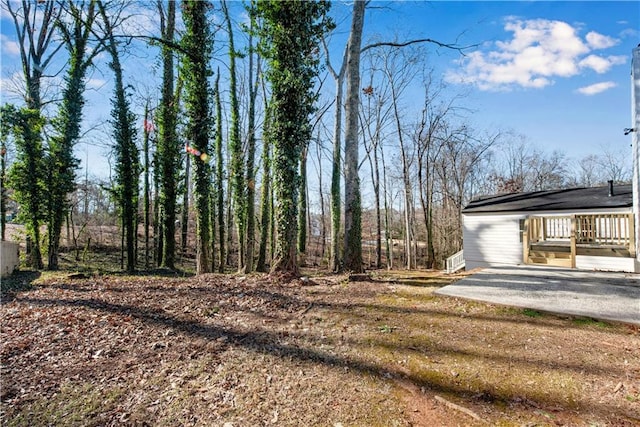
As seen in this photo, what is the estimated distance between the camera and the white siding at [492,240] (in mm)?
10656

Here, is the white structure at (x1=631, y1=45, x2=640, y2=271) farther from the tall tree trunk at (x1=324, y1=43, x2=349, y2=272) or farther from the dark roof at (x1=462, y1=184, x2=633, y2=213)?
the tall tree trunk at (x1=324, y1=43, x2=349, y2=272)

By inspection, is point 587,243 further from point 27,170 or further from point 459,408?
point 27,170

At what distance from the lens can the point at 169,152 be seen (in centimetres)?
1185

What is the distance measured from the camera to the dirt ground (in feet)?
7.49

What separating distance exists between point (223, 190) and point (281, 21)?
9.45 metres

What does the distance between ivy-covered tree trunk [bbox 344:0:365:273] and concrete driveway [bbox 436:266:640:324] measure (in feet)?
7.11

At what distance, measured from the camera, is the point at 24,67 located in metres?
12.2

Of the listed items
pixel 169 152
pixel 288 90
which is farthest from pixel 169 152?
pixel 288 90

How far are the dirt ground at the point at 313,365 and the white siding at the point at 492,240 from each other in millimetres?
7857

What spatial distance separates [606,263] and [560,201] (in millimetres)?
2460

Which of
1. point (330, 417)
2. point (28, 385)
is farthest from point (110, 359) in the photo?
point (330, 417)

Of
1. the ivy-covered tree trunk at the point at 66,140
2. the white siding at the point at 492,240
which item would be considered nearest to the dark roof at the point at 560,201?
the white siding at the point at 492,240

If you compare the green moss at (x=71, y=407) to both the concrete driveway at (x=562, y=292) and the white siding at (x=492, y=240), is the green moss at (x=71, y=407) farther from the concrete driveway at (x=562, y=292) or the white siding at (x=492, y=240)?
the white siding at (x=492, y=240)

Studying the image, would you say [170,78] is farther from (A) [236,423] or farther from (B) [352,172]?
(A) [236,423]
